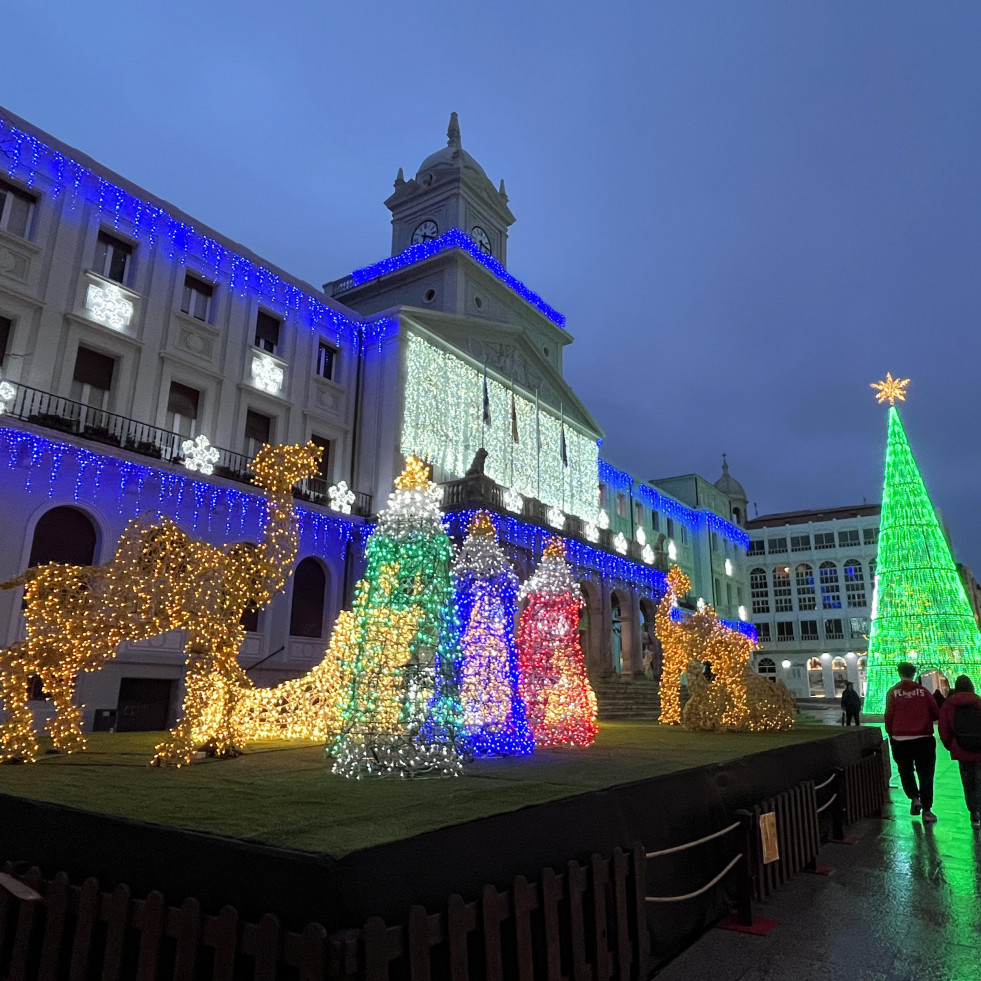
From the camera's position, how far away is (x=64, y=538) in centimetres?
1505

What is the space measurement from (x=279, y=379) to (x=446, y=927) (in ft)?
63.3

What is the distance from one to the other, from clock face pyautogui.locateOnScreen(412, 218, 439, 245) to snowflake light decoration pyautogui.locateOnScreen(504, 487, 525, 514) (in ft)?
48.6

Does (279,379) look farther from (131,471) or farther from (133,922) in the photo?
(133,922)

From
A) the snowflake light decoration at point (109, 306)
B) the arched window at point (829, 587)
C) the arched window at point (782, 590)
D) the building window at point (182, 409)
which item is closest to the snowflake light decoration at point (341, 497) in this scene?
the building window at point (182, 409)

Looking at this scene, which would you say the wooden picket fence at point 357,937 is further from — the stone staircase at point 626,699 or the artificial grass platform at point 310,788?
the stone staircase at point 626,699

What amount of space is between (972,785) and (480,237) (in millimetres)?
29416

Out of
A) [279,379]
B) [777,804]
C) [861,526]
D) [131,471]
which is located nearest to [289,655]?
[131,471]

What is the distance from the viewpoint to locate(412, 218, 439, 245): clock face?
31644 mm

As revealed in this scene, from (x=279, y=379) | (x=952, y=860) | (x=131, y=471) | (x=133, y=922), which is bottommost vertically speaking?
(x=952, y=860)

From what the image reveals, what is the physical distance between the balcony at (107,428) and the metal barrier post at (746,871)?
10.5m

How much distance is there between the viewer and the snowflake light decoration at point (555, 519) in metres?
24.3

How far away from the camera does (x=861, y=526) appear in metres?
54.8

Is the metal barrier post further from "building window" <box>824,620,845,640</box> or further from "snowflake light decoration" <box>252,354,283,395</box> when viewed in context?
"building window" <box>824,620,845,640</box>

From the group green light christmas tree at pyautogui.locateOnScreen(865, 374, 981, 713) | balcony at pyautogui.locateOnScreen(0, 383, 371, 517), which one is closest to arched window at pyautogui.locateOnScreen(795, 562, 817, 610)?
green light christmas tree at pyautogui.locateOnScreen(865, 374, 981, 713)
